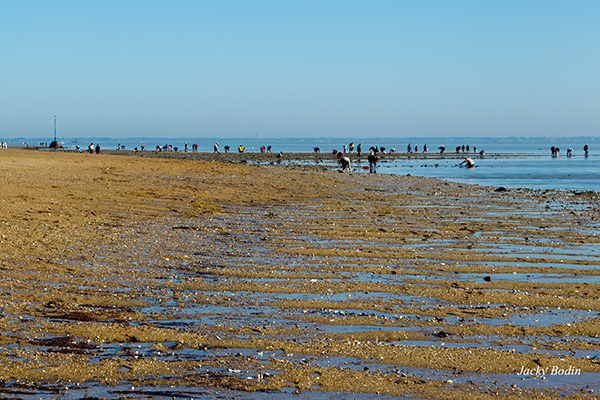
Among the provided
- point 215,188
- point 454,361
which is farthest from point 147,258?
point 215,188

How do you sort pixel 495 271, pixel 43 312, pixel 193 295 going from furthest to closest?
1. pixel 495 271
2. pixel 193 295
3. pixel 43 312

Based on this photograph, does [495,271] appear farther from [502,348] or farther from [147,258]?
[147,258]

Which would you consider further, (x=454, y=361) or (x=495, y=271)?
(x=495, y=271)

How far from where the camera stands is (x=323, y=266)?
10.6 meters

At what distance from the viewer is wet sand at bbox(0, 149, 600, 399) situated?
5652mm

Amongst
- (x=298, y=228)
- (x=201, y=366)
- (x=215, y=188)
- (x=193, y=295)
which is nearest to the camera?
(x=201, y=366)

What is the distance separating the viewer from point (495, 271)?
409 inches

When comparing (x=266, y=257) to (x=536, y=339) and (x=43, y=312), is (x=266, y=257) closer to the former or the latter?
(x=43, y=312)

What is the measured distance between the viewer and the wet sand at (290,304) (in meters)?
5.65

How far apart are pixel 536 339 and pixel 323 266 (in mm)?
4288

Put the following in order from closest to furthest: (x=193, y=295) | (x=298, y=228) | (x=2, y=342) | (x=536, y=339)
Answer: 1. (x=2, y=342)
2. (x=536, y=339)
3. (x=193, y=295)
4. (x=298, y=228)

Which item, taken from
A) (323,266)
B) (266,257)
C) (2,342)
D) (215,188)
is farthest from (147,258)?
(215,188)

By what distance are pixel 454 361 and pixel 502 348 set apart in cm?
70

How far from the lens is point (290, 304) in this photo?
8.12 m
